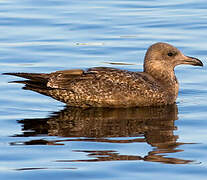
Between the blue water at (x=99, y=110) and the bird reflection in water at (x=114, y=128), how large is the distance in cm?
1

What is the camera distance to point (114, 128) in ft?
33.6

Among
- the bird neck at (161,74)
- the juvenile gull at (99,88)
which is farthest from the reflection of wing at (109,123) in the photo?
the bird neck at (161,74)

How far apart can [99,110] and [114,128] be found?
4.68 feet

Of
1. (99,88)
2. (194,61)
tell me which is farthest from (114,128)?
(194,61)

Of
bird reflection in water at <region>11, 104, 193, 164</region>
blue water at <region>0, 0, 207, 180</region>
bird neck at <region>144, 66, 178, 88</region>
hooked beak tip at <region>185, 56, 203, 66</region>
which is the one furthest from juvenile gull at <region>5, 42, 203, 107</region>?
hooked beak tip at <region>185, 56, 203, 66</region>

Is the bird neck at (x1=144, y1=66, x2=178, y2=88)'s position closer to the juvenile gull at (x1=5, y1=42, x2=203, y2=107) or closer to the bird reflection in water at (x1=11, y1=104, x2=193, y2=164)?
the juvenile gull at (x1=5, y1=42, x2=203, y2=107)

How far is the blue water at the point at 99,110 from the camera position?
8.52 m

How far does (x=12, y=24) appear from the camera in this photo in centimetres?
1778

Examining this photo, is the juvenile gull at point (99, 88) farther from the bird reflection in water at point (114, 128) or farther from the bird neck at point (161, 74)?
the bird neck at point (161, 74)

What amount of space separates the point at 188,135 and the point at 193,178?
1810 millimetres

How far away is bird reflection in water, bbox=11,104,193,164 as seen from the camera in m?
8.98

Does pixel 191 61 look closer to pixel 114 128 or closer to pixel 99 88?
pixel 99 88

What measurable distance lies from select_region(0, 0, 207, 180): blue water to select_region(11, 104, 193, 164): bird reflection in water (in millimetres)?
12

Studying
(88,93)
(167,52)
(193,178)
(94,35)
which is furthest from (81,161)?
(94,35)
